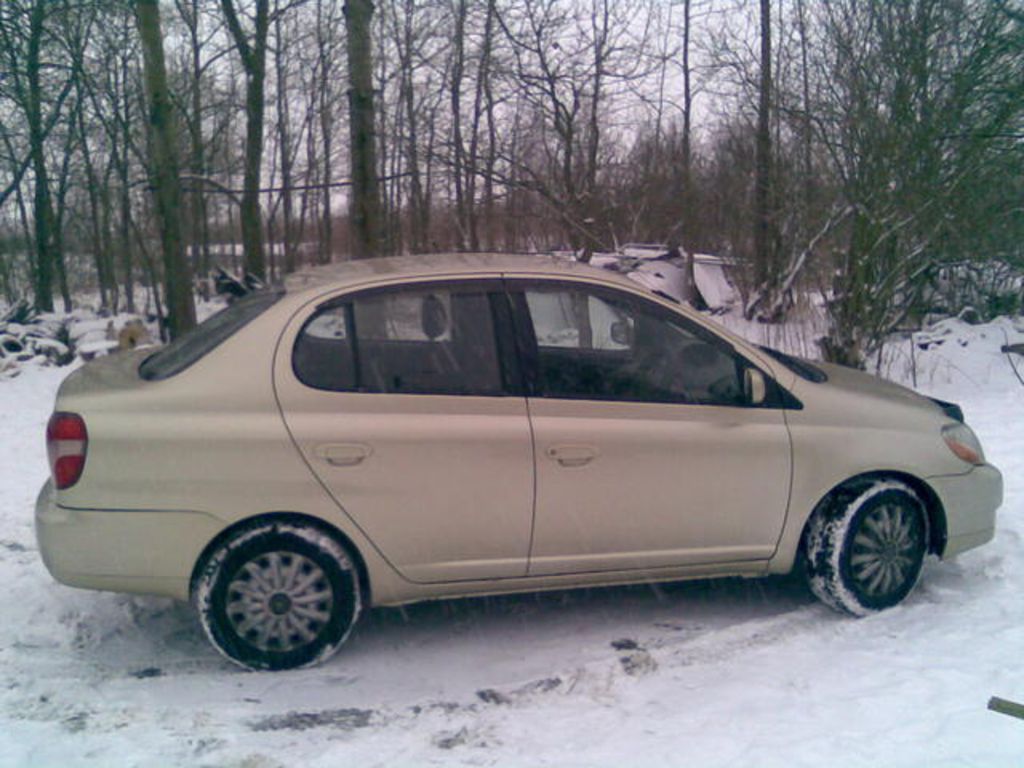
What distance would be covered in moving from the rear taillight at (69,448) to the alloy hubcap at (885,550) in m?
3.58

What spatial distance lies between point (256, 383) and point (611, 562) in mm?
1818

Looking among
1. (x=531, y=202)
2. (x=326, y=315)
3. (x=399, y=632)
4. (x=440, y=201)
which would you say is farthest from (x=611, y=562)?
(x=440, y=201)

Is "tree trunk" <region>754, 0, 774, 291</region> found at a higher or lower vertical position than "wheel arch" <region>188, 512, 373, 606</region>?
higher

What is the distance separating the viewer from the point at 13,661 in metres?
4.05

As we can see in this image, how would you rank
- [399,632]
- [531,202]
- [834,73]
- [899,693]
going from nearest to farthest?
[899,693] → [399,632] → [834,73] → [531,202]

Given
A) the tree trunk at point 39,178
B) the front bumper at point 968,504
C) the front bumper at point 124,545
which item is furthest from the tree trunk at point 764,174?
the tree trunk at point 39,178

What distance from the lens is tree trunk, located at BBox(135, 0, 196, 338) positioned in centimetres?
1123

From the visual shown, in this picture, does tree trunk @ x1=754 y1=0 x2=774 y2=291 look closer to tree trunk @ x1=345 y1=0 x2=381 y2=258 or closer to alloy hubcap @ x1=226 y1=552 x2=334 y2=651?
tree trunk @ x1=345 y1=0 x2=381 y2=258

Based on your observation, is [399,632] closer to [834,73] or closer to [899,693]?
[899,693]

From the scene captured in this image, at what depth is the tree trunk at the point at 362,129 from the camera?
9055mm

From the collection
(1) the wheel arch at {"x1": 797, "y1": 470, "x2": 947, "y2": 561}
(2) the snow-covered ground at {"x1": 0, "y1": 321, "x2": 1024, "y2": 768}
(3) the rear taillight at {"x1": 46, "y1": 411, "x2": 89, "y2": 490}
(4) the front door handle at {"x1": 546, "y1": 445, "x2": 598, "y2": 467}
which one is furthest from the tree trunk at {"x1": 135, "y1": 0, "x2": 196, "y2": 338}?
(1) the wheel arch at {"x1": 797, "y1": 470, "x2": 947, "y2": 561}

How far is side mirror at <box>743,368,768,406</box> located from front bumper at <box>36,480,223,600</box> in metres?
2.47

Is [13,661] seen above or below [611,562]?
below

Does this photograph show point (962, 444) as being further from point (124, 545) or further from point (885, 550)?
point (124, 545)
